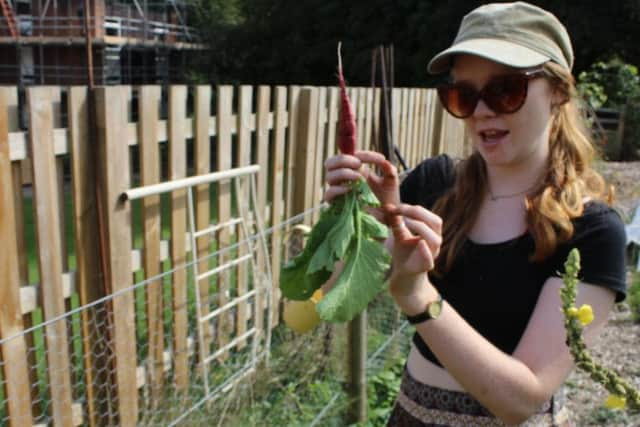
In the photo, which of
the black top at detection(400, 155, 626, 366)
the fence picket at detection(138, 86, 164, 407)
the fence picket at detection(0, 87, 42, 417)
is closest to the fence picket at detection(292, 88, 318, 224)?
the fence picket at detection(138, 86, 164, 407)

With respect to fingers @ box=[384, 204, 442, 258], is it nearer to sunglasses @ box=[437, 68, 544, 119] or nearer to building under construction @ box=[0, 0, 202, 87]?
sunglasses @ box=[437, 68, 544, 119]

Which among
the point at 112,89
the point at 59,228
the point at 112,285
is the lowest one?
the point at 112,285

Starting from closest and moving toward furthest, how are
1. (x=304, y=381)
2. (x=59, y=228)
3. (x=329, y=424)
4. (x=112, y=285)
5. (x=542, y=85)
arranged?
(x=542, y=85)
(x=59, y=228)
(x=112, y=285)
(x=329, y=424)
(x=304, y=381)

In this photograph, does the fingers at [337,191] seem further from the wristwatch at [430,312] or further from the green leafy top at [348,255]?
the wristwatch at [430,312]

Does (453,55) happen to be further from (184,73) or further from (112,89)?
Result: (184,73)

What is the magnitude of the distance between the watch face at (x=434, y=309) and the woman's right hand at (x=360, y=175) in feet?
0.77

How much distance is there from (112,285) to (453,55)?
2.29 m

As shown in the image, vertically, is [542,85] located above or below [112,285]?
above

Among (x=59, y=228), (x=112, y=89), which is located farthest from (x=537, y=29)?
(x=59, y=228)

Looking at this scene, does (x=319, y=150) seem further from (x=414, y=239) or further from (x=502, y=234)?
(x=414, y=239)

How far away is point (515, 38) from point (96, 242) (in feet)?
7.87

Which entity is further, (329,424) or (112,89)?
(329,424)

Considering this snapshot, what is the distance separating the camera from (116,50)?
107ft

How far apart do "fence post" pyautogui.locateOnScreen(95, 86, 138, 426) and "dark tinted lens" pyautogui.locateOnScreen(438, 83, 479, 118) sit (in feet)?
6.41
